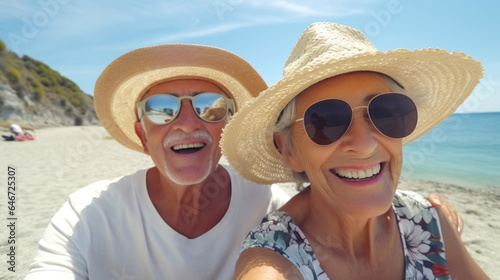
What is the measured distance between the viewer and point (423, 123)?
2162mm

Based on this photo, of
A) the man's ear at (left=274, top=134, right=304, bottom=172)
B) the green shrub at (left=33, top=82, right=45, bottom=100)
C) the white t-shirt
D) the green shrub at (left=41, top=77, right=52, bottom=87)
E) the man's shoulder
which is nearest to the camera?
the man's ear at (left=274, top=134, right=304, bottom=172)

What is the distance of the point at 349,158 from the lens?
1.43m

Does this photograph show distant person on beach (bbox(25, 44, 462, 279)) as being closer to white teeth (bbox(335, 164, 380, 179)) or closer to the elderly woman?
the elderly woman

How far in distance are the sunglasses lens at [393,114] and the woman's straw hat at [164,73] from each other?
1298 millimetres

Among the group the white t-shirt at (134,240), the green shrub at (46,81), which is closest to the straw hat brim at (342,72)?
the white t-shirt at (134,240)

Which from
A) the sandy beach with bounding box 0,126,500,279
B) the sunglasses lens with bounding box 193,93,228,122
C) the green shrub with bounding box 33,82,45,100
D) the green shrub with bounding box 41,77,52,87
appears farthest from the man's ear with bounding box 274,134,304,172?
the green shrub with bounding box 41,77,52,87

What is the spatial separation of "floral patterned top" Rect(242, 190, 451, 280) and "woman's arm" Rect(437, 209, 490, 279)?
0.20 feet

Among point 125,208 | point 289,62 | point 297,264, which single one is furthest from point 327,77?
point 125,208

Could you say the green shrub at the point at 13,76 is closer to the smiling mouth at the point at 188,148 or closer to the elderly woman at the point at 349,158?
the smiling mouth at the point at 188,148

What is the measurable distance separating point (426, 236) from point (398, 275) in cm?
27

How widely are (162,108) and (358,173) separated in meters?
1.47

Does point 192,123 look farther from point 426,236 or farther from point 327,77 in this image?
point 426,236

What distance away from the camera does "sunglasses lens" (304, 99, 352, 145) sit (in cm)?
139

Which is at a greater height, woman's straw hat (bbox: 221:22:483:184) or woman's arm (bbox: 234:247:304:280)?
woman's straw hat (bbox: 221:22:483:184)
